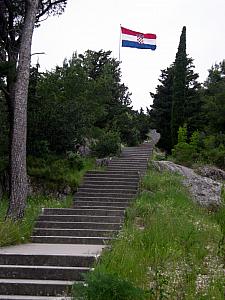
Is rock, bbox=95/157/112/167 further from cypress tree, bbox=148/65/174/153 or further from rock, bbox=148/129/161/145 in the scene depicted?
rock, bbox=148/129/161/145

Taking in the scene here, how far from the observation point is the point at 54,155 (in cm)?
1994

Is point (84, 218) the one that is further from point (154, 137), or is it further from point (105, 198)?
point (154, 137)

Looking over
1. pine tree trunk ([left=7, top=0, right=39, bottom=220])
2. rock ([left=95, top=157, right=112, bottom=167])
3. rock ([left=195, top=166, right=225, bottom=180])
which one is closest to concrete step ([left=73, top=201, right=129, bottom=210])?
pine tree trunk ([left=7, top=0, right=39, bottom=220])

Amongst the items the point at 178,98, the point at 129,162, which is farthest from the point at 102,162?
the point at 178,98

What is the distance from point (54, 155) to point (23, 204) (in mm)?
6964

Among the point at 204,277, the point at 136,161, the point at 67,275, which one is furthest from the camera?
the point at 136,161

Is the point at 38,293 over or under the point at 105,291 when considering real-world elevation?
under

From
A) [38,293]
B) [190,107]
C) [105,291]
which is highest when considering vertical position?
[190,107]

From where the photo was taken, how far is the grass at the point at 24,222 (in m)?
11.0

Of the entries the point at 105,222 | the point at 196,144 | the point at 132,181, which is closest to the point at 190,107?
the point at 196,144

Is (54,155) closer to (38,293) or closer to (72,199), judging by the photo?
(72,199)

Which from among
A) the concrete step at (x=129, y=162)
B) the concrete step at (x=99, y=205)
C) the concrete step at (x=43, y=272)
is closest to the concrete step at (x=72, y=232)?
the concrete step at (x=99, y=205)

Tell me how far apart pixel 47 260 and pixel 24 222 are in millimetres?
3730

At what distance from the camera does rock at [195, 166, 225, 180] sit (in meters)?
24.8
